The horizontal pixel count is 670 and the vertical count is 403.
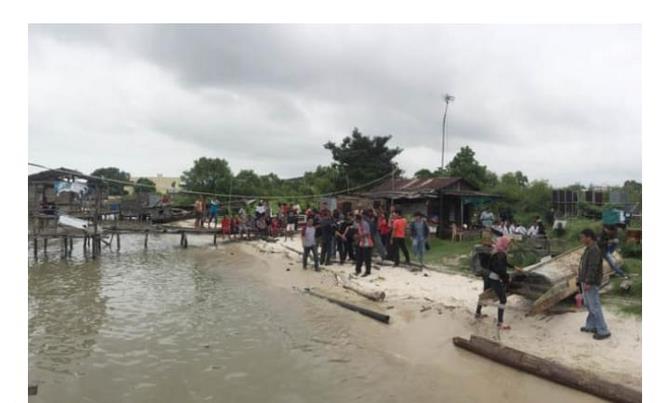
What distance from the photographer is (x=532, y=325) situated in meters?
8.59

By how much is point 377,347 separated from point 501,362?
2.14m

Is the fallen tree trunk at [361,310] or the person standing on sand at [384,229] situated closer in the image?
the fallen tree trunk at [361,310]

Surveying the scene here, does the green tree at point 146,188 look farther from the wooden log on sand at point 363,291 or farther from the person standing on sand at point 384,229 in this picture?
the wooden log on sand at point 363,291

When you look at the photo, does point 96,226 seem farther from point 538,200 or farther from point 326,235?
point 538,200

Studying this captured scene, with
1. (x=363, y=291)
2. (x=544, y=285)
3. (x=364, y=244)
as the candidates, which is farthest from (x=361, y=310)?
(x=364, y=244)

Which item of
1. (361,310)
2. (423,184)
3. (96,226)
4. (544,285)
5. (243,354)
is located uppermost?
(423,184)

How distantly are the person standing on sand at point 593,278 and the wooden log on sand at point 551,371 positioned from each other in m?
1.51

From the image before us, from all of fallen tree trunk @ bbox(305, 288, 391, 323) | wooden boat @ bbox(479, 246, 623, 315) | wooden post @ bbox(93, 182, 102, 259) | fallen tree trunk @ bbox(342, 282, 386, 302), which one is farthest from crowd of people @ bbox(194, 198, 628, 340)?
wooden post @ bbox(93, 182, 102, 259)

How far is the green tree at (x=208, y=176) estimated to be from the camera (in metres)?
45.1

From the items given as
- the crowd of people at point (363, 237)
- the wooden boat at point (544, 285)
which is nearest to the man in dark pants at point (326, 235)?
the crowd of people at point (363, 237)

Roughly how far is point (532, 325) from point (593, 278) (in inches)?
61.0

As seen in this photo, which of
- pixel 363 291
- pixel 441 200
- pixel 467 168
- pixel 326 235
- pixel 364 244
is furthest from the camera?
pixel 467 168

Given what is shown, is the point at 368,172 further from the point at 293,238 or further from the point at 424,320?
the point at 424,320

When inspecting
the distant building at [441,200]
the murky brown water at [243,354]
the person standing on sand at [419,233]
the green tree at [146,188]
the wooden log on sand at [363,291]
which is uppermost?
the green tree at [146,188]
